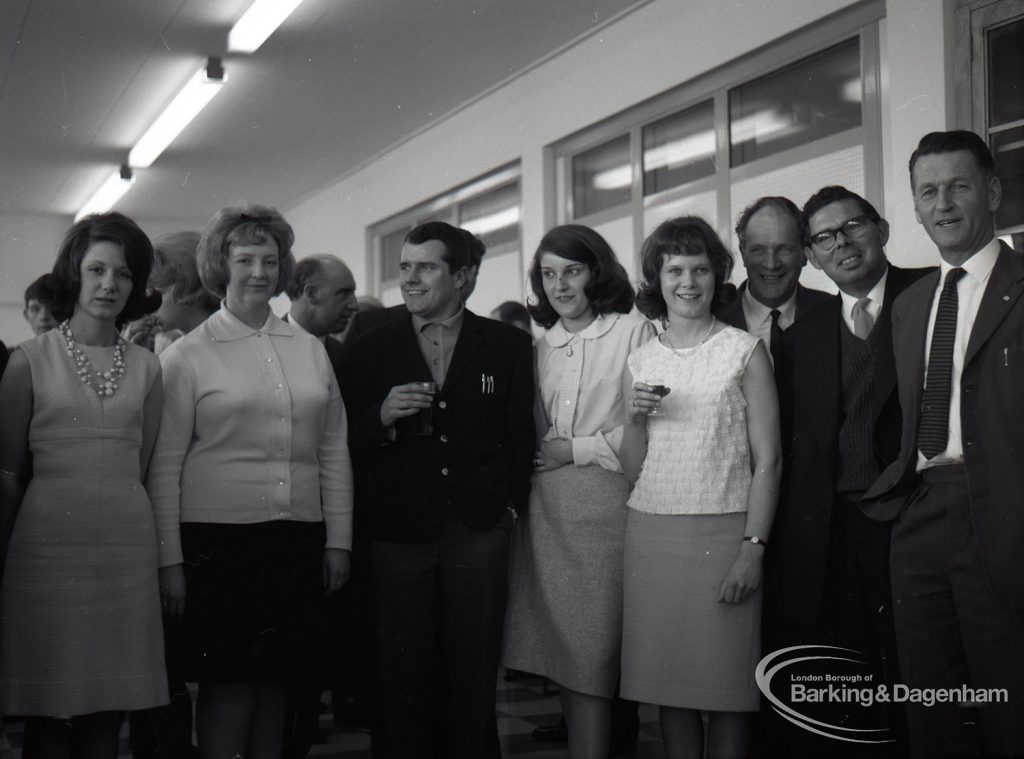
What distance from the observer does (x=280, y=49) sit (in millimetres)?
5629

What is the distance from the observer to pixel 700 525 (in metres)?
2.34

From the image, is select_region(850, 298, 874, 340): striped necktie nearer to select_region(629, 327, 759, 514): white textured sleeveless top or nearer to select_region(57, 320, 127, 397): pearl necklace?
select_region(629, 327, 759, 514): white textured sleeveless top

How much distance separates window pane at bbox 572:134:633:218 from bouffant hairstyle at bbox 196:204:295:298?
3.43 m

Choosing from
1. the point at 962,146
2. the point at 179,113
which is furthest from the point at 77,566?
the point at 179,113

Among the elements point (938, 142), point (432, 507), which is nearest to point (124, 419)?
point (432, 507)

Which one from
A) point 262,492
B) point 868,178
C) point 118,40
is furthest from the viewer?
point 118,40

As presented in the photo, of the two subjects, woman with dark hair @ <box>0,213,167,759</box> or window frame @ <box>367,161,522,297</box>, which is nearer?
woman with dark hair @ <box>0,213,167,759</box>

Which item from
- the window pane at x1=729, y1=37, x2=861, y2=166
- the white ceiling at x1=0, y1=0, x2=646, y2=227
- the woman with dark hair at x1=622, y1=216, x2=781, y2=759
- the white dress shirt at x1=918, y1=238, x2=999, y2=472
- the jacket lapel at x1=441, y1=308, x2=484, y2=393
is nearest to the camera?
the white dress shirt at x1=918, y1=238, x2=999, y2=472

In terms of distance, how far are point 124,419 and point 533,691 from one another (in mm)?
2608

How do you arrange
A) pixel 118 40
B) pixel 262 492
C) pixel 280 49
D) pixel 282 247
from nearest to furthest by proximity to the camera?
pixel 262 492
pixel 282 247
pixel 118 40
pixel 280 49

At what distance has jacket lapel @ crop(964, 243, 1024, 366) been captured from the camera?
2055 millimetres

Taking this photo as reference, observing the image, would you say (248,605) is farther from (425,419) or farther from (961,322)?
(961,322)

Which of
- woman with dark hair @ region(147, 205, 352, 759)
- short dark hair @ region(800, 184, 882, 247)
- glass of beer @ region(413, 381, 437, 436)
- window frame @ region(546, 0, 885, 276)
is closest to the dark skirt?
woman with dark hair @ region(147, 205, 352, 759)

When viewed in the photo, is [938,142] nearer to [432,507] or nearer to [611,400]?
[611,400]
